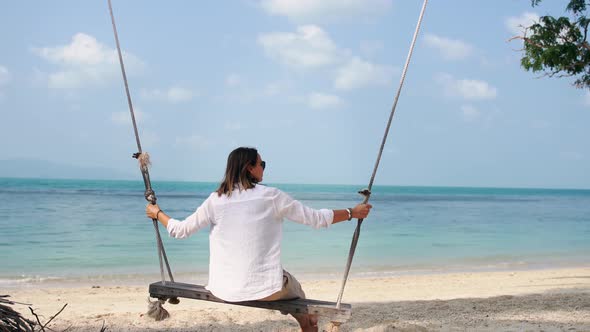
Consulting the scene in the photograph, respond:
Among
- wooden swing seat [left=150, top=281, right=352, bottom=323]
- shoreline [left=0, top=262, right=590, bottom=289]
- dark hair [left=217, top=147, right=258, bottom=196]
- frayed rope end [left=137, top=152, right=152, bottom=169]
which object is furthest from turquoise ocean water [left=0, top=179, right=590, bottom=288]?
dark hair [left=217, top=147, right=258, bottom=196]

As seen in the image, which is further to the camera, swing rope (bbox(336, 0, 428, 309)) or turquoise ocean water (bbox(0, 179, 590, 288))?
turquoise ocean water (bbox(0, 179, 590, 288))

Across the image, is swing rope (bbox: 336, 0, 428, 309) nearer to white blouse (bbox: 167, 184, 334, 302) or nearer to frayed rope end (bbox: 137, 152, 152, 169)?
white blouse (bbox: 167, 184, 334, 302)

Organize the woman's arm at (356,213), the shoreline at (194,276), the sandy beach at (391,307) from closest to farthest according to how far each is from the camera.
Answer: the woman's arm at (356,213)
the sandy beach at (391,307)
the shoreline at (194,276)

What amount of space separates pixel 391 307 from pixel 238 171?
10.4ft

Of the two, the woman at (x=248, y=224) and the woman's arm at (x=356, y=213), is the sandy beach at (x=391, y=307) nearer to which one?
the woman's arm at (x=356, y=213)

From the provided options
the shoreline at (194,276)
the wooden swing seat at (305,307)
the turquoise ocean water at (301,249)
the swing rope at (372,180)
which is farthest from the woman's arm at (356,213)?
the turquoise ocean water at (301,249)

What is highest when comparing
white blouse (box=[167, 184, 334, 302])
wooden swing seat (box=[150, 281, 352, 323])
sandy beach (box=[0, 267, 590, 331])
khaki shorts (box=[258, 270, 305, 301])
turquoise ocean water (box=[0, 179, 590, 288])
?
white blouse (box=[167, 184, 334, 302])

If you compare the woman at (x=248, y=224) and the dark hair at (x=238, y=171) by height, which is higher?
the dark hair at (x=238, y=171)

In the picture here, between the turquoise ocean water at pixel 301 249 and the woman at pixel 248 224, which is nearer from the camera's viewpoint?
the woman at pixel 248 224

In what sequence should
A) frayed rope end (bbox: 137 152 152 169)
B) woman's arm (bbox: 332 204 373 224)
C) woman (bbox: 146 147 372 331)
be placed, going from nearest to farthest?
woman (bbox: 146 147 372 331) < woman's arm (bbox: 332 204 373 224) < frayed rope end (bbox: 137 152 152 169)

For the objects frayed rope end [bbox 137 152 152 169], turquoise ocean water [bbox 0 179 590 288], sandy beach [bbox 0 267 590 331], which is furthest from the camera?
turquoise ocean water [bbox 0 179 590 288]

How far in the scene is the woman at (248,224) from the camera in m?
3.15

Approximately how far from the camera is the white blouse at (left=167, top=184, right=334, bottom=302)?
315 cm

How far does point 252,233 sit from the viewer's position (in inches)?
124
